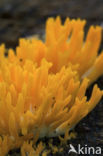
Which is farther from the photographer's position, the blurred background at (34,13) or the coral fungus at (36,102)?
the blurred background at (34,13)

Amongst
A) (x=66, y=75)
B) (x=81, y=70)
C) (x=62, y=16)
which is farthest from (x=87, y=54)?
(x=62, y=16)

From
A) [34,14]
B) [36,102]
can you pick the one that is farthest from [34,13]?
[36,102]

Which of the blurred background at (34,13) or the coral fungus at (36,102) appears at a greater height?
the blurred background at (34,13)

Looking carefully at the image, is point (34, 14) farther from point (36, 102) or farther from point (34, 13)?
point (36, 102)

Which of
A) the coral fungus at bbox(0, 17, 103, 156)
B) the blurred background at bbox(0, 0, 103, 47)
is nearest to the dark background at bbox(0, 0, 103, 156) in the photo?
the blurred background at bbox(0, 0, 103, 47)

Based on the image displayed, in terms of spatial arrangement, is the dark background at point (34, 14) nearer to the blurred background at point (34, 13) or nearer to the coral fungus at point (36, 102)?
the blurred background at point (34, 13)

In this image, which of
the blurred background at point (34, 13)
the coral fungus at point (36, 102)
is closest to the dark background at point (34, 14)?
the blurred background at point (34, 13)

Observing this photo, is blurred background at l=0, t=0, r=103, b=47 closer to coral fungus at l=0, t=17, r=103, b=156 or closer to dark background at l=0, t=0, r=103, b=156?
dark background at l=0, t=0, r=103, b=156

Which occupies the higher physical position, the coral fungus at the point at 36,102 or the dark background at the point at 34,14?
the dark background at the point at 34,14
